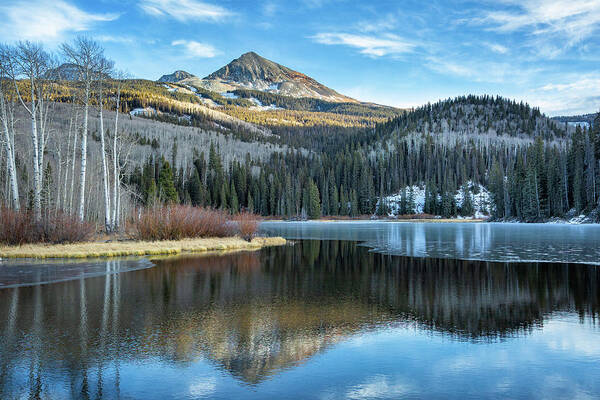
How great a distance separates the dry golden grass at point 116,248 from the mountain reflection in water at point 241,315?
693 cm

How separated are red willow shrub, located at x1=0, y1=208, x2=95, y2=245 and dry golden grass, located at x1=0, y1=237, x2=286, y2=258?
721mm

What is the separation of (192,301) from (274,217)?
417 ft

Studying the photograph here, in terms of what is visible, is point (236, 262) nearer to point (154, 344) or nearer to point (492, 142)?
point (154, 344)

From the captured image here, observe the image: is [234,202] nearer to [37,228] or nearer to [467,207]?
[467,207]

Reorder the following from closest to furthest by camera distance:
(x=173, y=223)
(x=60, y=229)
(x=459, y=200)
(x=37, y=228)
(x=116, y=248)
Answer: (x=37, y=228)
(x=116, y=248)
(x=60, y=229)
(x=173, y=223)
(x=459, y=200)

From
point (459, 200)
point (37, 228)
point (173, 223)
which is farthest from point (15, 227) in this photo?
point (459, 200)

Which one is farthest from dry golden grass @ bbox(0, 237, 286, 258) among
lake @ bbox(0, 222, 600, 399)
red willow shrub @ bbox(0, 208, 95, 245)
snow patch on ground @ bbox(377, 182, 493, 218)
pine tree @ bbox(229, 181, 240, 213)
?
snow patch on ground @ bbox(377, 182, 493, 218)

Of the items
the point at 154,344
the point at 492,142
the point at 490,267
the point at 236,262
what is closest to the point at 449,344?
the point at 154,344

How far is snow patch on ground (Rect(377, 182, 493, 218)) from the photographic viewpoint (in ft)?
443

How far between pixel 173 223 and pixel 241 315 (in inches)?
875

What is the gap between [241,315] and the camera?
437 inches

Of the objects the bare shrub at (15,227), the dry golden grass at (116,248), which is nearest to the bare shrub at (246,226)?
the dry golden grass at (116,248)

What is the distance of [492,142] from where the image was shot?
189625 millimetres

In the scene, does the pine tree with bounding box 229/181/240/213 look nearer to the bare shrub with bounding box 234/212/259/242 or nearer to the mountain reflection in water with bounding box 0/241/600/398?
the bare shrub with bounding box 234/212/259/242
